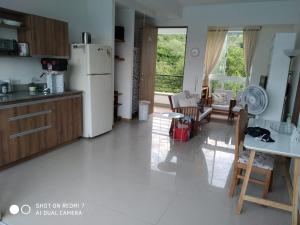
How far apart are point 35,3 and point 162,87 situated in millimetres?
5011

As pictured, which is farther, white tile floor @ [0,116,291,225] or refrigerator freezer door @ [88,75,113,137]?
refrigerator freezer door @ [88,75,113,137]

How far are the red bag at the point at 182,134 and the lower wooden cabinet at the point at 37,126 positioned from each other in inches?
70.8

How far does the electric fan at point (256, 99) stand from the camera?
10.3 feet

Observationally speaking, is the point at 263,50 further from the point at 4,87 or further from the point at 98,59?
the point at 4,87

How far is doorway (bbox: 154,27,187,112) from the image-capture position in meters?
7.65

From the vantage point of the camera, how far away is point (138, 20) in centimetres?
576

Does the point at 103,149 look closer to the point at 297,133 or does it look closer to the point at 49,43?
the point at 49,43

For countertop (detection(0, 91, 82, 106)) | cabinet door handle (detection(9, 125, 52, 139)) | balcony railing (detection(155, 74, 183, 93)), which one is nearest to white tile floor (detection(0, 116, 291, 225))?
cabinet door handle (detection(9, 125, 52, 139))

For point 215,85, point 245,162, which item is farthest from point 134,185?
point 215,85

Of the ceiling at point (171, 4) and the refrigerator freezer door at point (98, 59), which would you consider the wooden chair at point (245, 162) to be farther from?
the ceiling at point (171, 4)

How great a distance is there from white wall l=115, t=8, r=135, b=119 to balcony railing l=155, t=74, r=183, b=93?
109 inches

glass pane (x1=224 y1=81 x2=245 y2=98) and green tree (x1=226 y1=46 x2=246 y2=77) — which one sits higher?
green tree (x1=226 y1=46 x2=246 y2=77)

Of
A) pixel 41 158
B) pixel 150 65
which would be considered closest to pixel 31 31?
pixel 41 158

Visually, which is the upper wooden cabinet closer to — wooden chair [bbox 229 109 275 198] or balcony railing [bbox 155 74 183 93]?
wooden chair [bbox 229 109 275 198]
